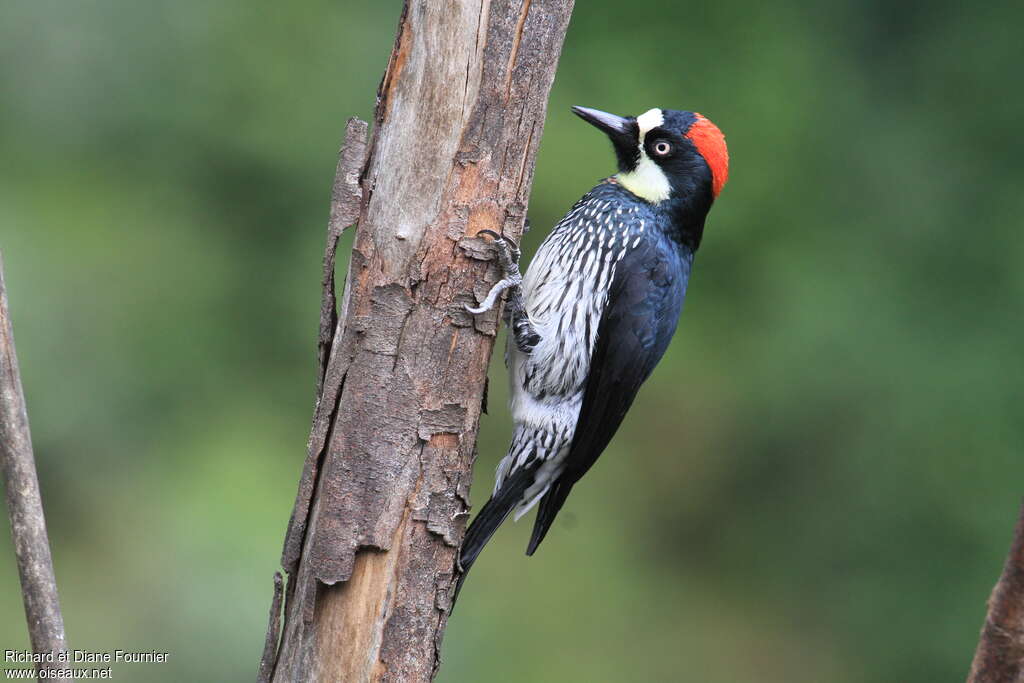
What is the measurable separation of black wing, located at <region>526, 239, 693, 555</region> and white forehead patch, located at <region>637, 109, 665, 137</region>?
342 millimetres

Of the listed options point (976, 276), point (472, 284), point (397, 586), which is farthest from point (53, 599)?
point (976, 276)

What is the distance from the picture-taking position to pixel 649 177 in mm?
3027

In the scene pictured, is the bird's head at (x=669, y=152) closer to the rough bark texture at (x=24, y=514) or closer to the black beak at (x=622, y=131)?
the black beak at (x=622, y=131)

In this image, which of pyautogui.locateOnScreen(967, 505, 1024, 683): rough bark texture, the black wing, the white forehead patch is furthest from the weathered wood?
the white forehead patch

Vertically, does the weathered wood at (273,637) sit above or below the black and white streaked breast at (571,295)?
below

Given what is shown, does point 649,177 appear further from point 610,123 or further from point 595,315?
point 595,315

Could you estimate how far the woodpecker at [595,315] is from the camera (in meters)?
2.83

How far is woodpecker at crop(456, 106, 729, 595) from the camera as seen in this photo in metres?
2.83

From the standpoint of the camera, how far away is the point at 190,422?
421 centimetres

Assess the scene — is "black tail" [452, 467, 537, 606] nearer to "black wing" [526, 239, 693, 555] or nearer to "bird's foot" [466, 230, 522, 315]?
"black wing" [526, 239, 693, 555]

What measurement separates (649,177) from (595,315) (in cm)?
47

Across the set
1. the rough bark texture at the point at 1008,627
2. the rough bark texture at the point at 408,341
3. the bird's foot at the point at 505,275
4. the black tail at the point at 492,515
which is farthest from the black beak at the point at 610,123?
the rough bark texture at the point at 1008,627

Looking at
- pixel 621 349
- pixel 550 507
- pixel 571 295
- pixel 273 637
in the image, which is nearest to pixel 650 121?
pixel 571 295

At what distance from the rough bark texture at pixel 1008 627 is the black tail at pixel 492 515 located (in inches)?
43.3
